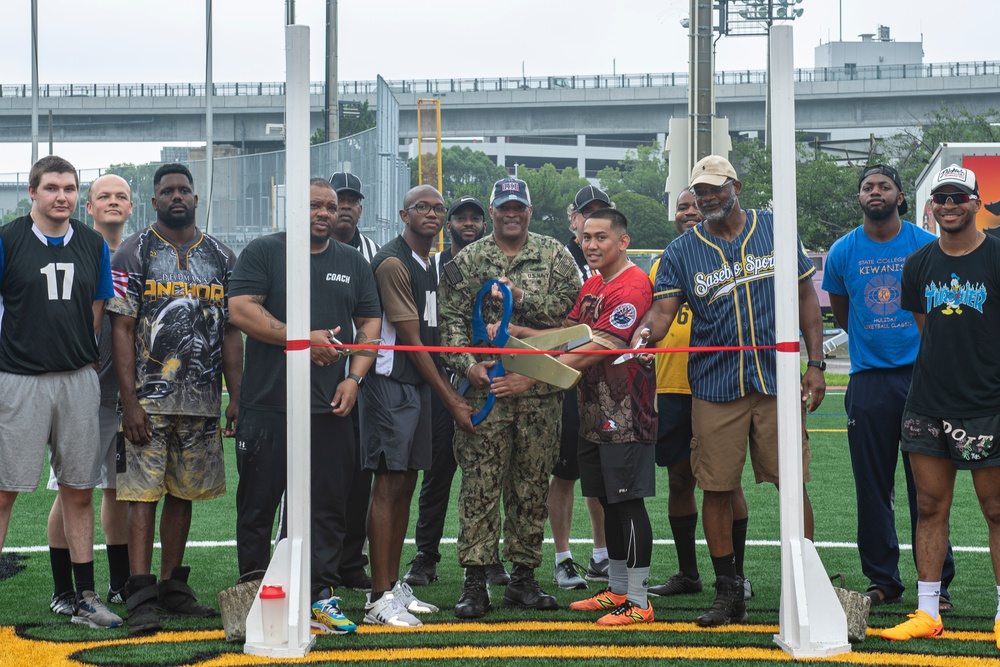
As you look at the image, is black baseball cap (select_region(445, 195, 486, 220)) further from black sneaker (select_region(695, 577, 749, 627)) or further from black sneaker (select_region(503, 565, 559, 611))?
black sneaker (select_region(695, 577, 749, 627))

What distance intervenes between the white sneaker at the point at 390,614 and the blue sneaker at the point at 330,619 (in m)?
0.14

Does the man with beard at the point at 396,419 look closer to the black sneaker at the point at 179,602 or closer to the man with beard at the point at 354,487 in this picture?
the man with beard at the point at 354,487

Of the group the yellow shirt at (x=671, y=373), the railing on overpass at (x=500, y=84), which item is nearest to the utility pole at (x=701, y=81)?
the yellow shirt at (x=671, y=373)

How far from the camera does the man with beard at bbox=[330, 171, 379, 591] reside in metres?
6.90

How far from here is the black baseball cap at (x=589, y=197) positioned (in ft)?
24.8

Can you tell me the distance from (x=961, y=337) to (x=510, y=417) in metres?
2.19

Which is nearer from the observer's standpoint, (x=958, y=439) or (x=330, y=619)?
(x=958, y=439)

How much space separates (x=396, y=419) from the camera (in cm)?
618

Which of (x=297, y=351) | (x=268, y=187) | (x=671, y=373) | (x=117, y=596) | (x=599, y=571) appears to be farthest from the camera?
(x=268, y=187)

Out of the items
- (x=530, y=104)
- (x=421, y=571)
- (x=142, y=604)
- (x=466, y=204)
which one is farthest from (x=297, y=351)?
(x=530, y=104)

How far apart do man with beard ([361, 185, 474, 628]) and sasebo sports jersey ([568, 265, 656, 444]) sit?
0.63 metres

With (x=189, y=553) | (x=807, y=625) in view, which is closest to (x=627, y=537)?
(x=807, y=625)

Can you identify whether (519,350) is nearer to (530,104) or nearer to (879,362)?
(879,362)

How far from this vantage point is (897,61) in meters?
99.8
